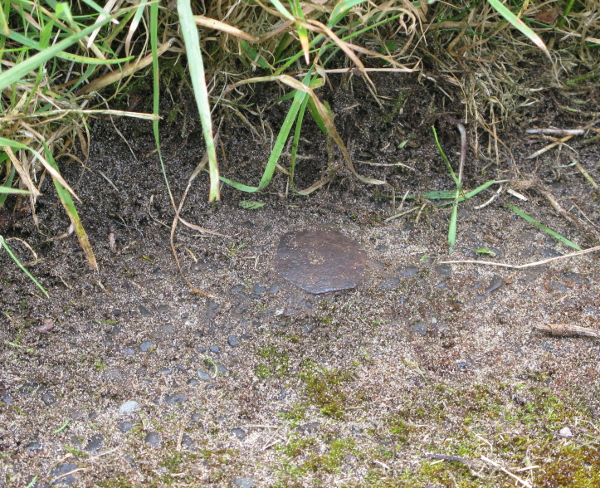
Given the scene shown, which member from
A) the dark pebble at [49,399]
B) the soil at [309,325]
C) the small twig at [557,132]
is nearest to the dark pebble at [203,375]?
the soil at [309,325]

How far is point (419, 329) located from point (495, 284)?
291mm

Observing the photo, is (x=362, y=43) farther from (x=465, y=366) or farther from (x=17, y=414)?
(x=17, y=414)

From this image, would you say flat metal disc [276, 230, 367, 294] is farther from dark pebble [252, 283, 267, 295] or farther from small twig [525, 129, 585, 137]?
small twig [525, 129, 585, 137]

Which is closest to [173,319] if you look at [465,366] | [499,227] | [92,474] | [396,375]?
[92,474]

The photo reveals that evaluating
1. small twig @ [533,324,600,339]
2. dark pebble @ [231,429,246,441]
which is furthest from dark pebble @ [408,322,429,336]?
dark pebble @ [231,429,246,441]

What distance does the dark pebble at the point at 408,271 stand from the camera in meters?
1.74

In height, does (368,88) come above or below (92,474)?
above

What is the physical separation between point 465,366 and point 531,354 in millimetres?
174

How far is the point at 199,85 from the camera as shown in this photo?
1322mm

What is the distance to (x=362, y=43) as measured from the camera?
1938 mm

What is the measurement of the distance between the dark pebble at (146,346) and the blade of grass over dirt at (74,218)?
28cm

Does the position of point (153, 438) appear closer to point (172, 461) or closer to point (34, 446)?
point (172, 461)

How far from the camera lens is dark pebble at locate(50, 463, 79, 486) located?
4.02 ft

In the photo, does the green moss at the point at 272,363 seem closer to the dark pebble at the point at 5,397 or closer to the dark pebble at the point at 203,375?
the dark pebble at the point at 203,375
